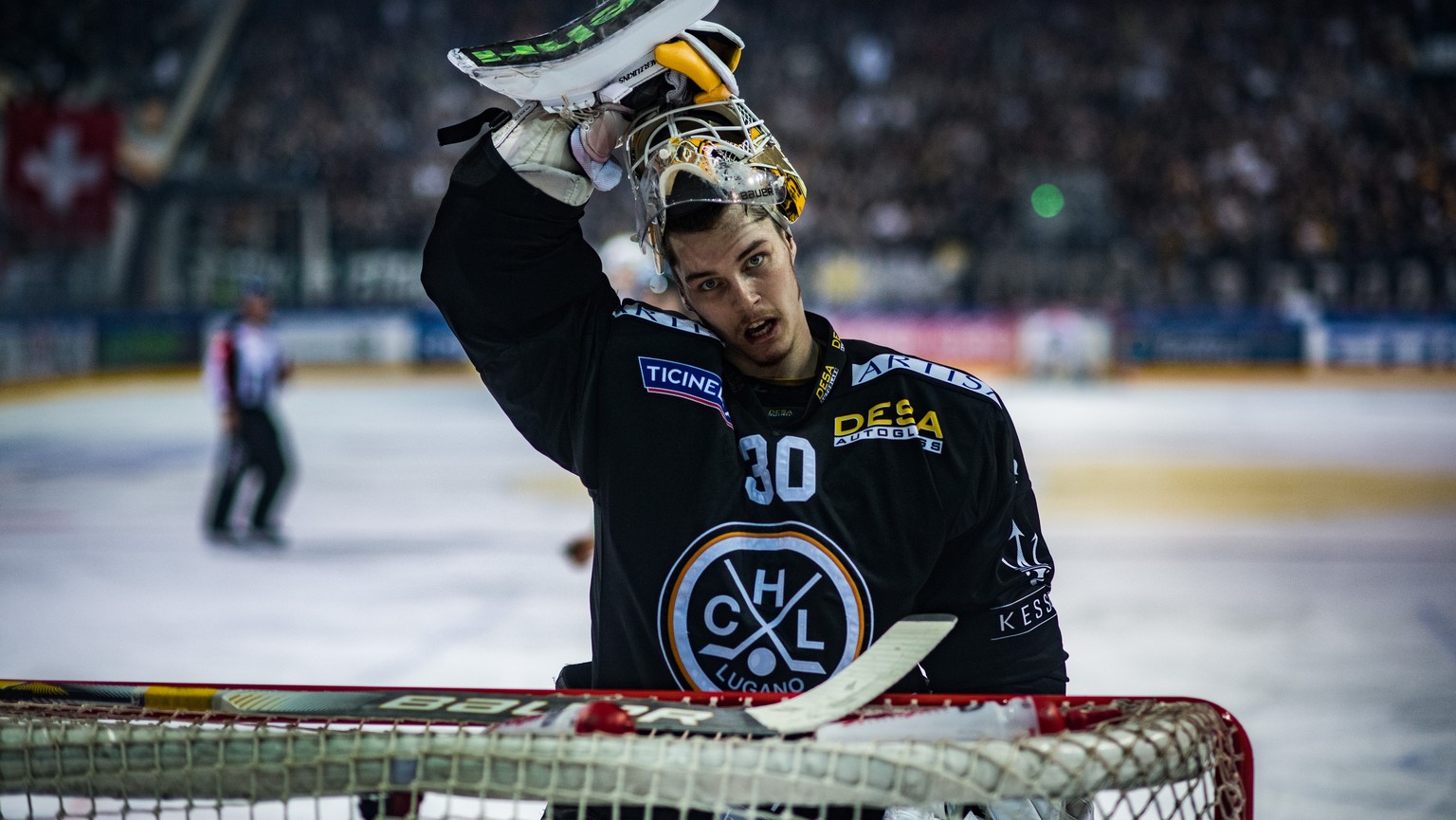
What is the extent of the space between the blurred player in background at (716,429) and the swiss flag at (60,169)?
1499 centimetres

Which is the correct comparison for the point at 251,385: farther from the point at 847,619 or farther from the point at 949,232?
the point at 949,232

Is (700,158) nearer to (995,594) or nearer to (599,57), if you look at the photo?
(599,57)

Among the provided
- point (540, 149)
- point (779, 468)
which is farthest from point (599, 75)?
point (779, 468)

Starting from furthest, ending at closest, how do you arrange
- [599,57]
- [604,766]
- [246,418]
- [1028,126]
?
[1028,126]
[246,418]
[599,57]
[604,766]

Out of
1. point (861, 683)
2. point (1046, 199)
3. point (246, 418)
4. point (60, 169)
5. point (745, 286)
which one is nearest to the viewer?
point (861, 683)

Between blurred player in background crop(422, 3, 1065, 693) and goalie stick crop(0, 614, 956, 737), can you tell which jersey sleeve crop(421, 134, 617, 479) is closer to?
blurred player in background crop(422, 3, 1065, 693)

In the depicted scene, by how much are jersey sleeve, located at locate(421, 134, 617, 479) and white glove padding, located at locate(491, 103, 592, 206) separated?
1 centimetres

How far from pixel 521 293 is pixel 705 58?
0.36 m

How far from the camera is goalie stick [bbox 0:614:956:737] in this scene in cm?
100

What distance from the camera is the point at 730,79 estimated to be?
148 cm

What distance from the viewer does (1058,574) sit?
5363 mm

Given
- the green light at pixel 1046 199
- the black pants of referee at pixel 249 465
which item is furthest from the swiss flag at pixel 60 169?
the green light at pixel 1046 199

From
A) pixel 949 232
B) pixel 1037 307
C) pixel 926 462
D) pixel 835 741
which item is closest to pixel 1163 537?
pixel 926 462

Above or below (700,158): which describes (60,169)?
above
